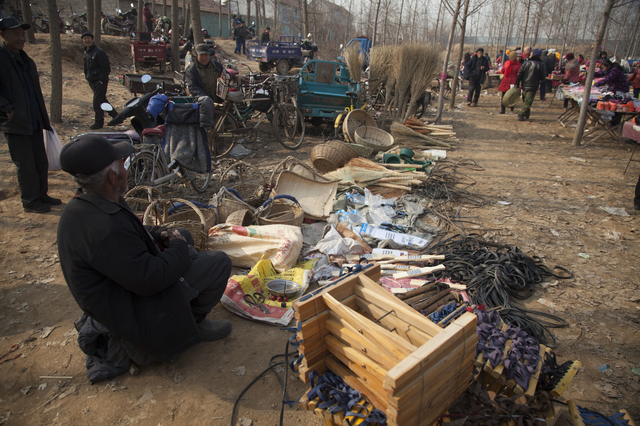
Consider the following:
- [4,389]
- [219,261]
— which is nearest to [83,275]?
[219,261]

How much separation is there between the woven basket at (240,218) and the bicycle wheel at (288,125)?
4.11m

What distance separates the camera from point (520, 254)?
11.8ft

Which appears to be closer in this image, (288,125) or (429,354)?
(429,354)

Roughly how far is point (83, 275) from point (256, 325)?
1357mm

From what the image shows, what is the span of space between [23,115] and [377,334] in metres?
4.79

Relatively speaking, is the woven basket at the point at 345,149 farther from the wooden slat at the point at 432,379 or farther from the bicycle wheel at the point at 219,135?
the wooden slat at the point at 432,379

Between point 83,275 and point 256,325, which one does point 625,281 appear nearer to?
point 256,325

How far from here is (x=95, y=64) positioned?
25.1ft

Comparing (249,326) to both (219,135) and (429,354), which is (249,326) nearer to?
(429,354)

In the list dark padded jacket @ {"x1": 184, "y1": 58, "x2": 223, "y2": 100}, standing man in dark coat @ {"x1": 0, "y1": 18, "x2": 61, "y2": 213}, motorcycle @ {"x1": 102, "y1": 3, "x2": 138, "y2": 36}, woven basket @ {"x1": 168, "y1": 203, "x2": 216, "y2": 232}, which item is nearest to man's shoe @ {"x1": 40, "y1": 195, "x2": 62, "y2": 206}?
standing man in dark coat @ {"x1": 0, "y1": 18, "x2": 61, "y2": 213}

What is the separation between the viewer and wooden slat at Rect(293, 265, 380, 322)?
175 centimetres

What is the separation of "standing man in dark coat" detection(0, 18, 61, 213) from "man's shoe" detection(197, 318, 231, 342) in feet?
10.8

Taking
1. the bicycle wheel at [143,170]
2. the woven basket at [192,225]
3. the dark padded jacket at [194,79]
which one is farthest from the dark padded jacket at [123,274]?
the dark padded jacket at [194,79]

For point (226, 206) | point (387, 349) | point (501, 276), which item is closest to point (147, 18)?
point (226, 206)
